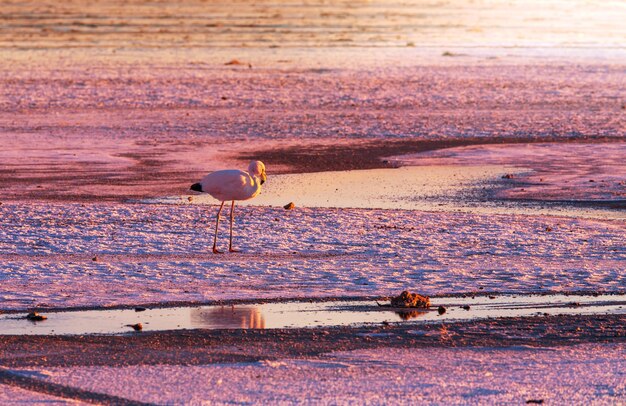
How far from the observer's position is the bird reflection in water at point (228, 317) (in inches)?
352

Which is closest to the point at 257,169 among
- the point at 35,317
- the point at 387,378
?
the point at 35,317

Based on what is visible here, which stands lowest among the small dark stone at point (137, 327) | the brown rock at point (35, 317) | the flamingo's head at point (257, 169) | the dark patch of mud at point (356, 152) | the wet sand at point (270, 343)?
the wet sand at point (270, 343)

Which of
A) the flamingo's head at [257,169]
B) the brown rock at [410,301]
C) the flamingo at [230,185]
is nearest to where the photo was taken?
the brown rock at [410,301]

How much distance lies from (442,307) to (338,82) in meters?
20.9

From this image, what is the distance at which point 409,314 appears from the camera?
30.8 feet

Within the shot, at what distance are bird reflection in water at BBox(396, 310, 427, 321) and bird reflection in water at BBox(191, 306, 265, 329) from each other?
1023mm

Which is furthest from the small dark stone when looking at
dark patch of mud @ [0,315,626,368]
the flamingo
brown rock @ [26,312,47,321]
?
the flamingo

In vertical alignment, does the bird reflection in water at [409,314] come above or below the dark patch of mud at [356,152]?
below

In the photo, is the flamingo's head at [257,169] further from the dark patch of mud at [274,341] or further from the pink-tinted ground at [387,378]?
the pink-tinted ground at [387,378]

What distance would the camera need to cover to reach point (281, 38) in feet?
168

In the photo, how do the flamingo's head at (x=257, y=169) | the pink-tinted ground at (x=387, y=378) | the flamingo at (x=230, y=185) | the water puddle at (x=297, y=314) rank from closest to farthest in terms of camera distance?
the pink-tinted ground at (x=387, y=378) < the water puddle at (x=297, y=314) < the flamingo at (x=230, y=185) < the flamingo's head at (x=257, y=169)

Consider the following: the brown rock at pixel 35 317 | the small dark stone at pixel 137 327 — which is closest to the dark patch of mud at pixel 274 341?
the small dark stone at pixel 137 327

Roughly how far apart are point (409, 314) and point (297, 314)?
0.83 m

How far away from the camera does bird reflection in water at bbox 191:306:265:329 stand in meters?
8.94
